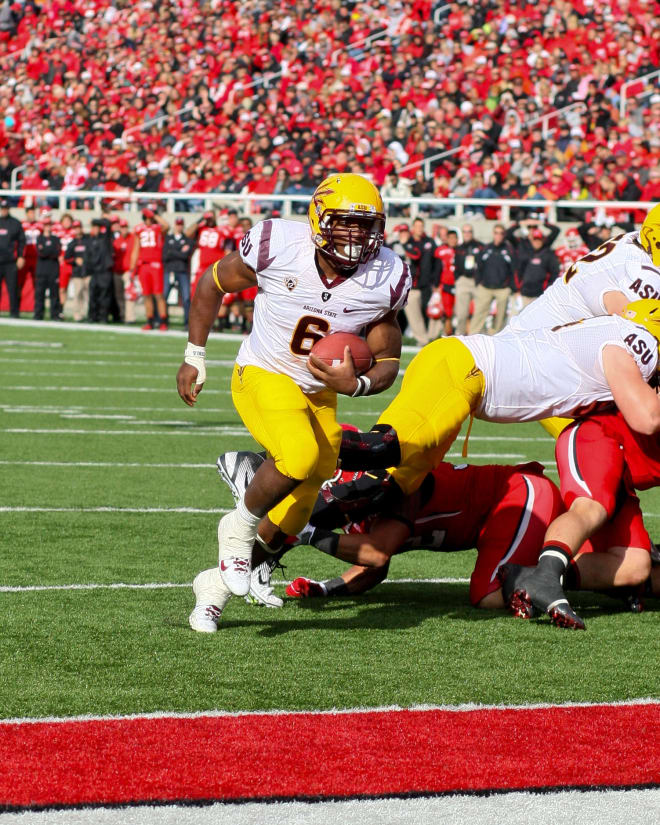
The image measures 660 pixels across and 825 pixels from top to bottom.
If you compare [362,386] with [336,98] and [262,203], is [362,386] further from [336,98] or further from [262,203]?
[336,98]

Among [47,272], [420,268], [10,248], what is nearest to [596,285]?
[420,268]

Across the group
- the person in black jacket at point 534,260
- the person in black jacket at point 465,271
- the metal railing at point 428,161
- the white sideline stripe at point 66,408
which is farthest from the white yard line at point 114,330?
the white sideline stripe at point 66,408

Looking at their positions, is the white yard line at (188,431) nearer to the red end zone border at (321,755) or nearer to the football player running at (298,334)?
the football player running at (298,334)

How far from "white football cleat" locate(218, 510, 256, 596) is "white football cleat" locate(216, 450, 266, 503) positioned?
0.38 m

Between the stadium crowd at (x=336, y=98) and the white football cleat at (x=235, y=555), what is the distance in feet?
50.7

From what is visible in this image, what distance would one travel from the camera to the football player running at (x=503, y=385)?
467 centimetres

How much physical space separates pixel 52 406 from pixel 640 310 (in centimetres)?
703

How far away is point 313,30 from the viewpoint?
1077 inches

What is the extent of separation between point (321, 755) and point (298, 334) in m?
2.02

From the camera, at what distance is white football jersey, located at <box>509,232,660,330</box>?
5676mm

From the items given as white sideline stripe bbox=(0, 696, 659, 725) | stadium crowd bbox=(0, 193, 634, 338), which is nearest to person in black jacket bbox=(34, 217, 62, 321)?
stadium crowd bbox=(0, 193, 634, 338)

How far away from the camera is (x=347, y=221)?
15.5ft

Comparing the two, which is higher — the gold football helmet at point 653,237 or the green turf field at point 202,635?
the gold football helmet at point 653,237

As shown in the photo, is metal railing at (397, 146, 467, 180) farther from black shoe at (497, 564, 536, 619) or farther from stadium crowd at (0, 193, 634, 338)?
black shoe at (497, 564, 536, 619)
